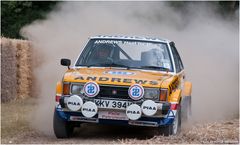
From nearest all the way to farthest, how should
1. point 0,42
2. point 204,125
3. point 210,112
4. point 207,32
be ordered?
point 204,125 → point 210,112 → point 0,42 → point 207,32

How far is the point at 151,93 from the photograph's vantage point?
371 inches

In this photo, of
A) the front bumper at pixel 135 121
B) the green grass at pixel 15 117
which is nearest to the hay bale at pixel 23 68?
the green grass at pixel 15 117

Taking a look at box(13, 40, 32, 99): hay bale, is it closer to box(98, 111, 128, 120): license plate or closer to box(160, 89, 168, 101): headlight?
box(98, 111, 128, 120): license plate

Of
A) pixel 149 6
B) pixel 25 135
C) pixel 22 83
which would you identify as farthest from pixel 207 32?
pixel 25 135

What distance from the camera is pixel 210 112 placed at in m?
14.2

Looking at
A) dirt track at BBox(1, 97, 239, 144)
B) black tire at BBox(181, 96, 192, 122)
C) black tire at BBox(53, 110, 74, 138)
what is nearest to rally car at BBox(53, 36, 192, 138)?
black tire at BBox(53, 110, 74, 138)

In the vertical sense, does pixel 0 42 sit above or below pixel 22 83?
above

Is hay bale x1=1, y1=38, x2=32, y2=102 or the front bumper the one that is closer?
the front bumper

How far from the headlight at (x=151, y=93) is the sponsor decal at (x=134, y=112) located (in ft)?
0.84

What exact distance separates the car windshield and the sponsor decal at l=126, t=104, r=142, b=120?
125cm

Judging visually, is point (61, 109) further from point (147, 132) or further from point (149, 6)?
point (149, 6)

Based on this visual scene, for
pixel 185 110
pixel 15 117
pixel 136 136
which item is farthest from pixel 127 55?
pixel 15 117

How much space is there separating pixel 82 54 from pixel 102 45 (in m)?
0.41

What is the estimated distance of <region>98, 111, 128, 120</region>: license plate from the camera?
9.43 meters
